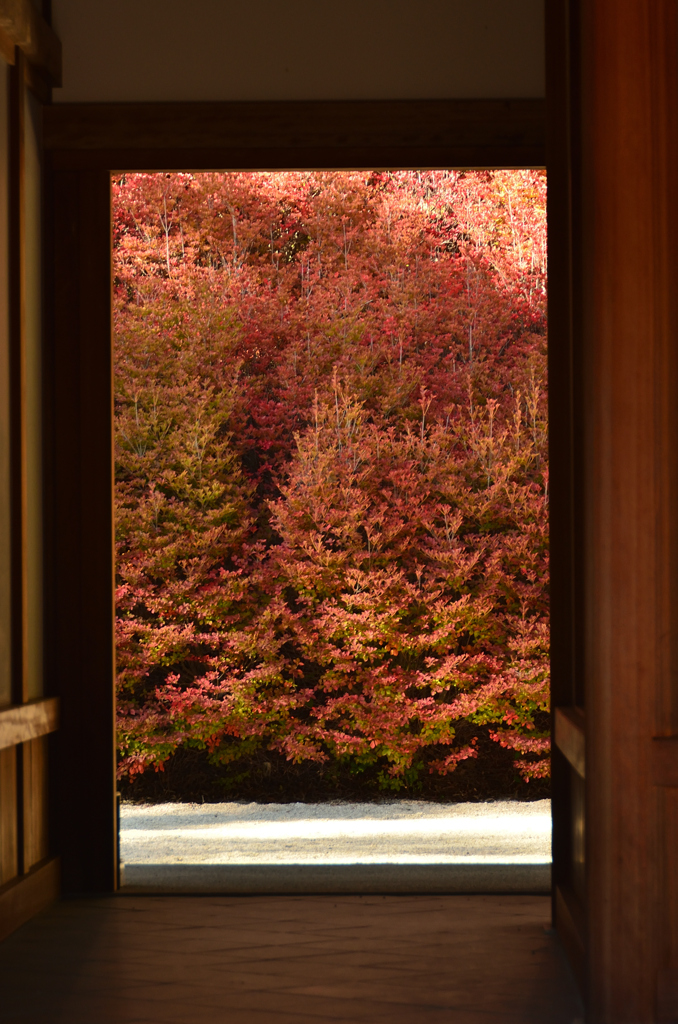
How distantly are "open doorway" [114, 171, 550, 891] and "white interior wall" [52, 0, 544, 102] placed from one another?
3143mm

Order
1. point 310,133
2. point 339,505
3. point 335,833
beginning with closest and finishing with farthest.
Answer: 1. point 310,133
2. point 335,833
3. point 339,505

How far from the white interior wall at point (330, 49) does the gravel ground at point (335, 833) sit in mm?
3489

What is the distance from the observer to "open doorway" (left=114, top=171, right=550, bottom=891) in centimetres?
612
